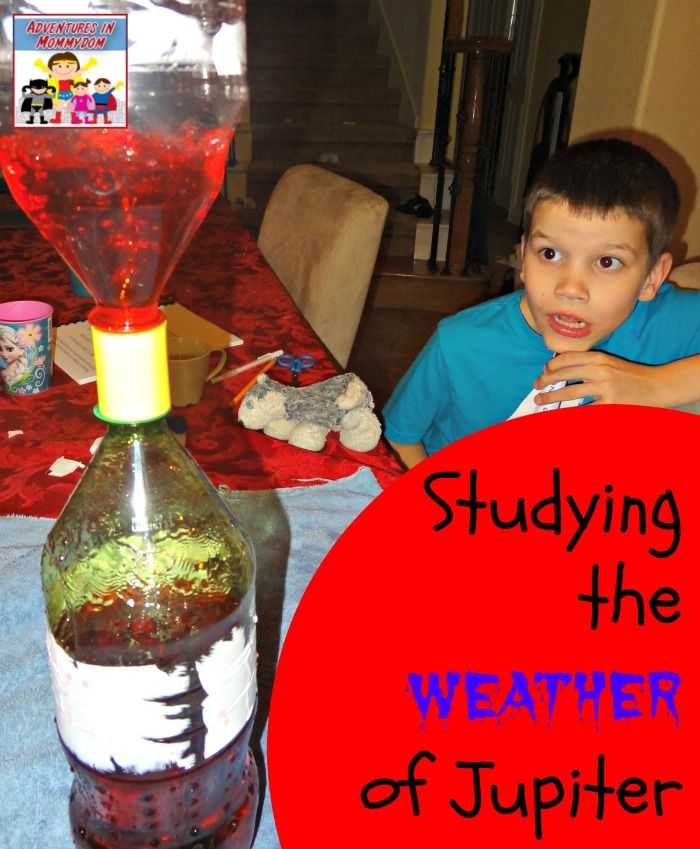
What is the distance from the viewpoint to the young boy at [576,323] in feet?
3.65

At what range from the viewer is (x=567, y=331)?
49.9 inches

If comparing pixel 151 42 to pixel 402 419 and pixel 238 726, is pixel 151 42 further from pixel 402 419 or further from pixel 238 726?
pixel 402 419

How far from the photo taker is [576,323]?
4.14ft

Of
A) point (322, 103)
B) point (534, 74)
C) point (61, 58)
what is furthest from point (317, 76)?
point (61, 58)

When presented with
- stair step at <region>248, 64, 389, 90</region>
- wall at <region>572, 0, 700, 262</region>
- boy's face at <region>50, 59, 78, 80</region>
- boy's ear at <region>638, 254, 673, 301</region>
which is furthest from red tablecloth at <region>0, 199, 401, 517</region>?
stair step at <region>248, 64, 389, 90</region>

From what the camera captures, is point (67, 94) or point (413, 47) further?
point (413, 47)

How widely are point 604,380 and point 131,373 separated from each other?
78 cm

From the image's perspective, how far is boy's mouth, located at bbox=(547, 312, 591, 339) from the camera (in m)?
1.25

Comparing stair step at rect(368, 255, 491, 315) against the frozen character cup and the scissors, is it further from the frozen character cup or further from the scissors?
the frozen character cup

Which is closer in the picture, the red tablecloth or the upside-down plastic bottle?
the upside-down plastic bottle

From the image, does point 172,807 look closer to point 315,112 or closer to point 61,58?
point 61,58

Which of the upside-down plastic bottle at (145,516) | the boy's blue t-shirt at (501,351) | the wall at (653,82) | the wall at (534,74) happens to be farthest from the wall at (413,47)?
the upside-down plastic bottle at (145,516)

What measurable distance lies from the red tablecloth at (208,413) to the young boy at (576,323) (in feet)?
0.78

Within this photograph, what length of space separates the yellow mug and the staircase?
3.92m
